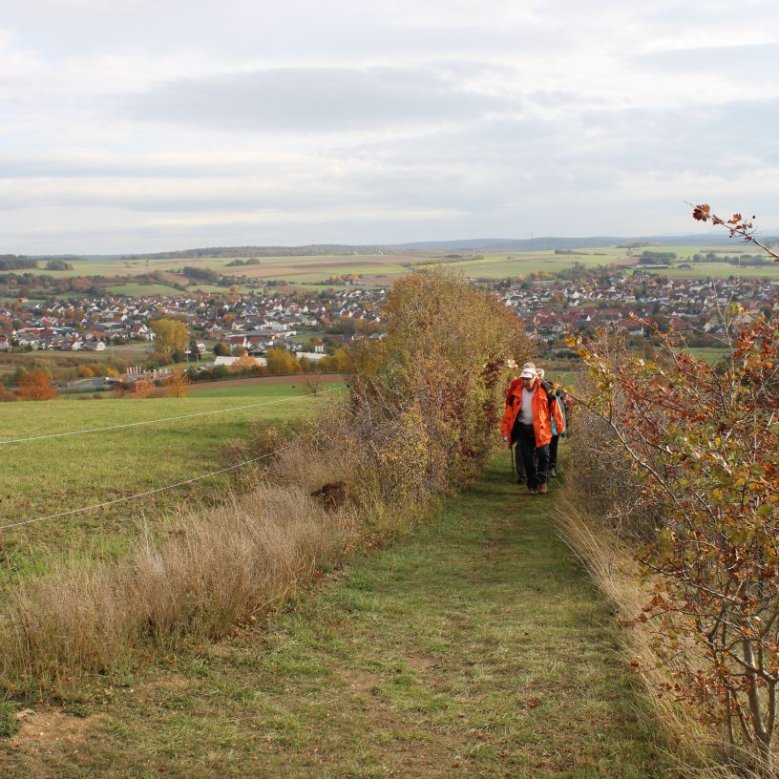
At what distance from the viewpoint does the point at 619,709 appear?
211 inches

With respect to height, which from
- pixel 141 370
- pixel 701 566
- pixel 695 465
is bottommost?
pixel 141 370

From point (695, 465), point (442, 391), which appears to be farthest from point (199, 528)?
point (442, 391)

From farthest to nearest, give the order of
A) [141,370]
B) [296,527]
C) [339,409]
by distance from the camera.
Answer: [141,370] < [339,409] < [296,527]

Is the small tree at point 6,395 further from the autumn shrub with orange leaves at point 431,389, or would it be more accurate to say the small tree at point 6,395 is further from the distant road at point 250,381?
the autumn shrub with orange leaves at point 431,389

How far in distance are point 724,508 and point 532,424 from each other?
28.7 feet

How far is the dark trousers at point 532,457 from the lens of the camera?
12844 mm

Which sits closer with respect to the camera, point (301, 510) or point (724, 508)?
point (724, 508)

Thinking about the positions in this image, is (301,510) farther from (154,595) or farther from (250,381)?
(250,381)

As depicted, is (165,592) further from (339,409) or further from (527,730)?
(339,409)

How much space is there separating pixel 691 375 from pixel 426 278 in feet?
51.3

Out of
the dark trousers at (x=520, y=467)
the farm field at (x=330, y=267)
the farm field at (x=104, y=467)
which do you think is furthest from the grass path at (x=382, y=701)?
the farm field at (x=330, y=267)

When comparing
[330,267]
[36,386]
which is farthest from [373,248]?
[36,386]

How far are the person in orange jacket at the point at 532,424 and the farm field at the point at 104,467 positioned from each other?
406cm

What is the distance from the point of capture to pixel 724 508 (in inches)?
156
